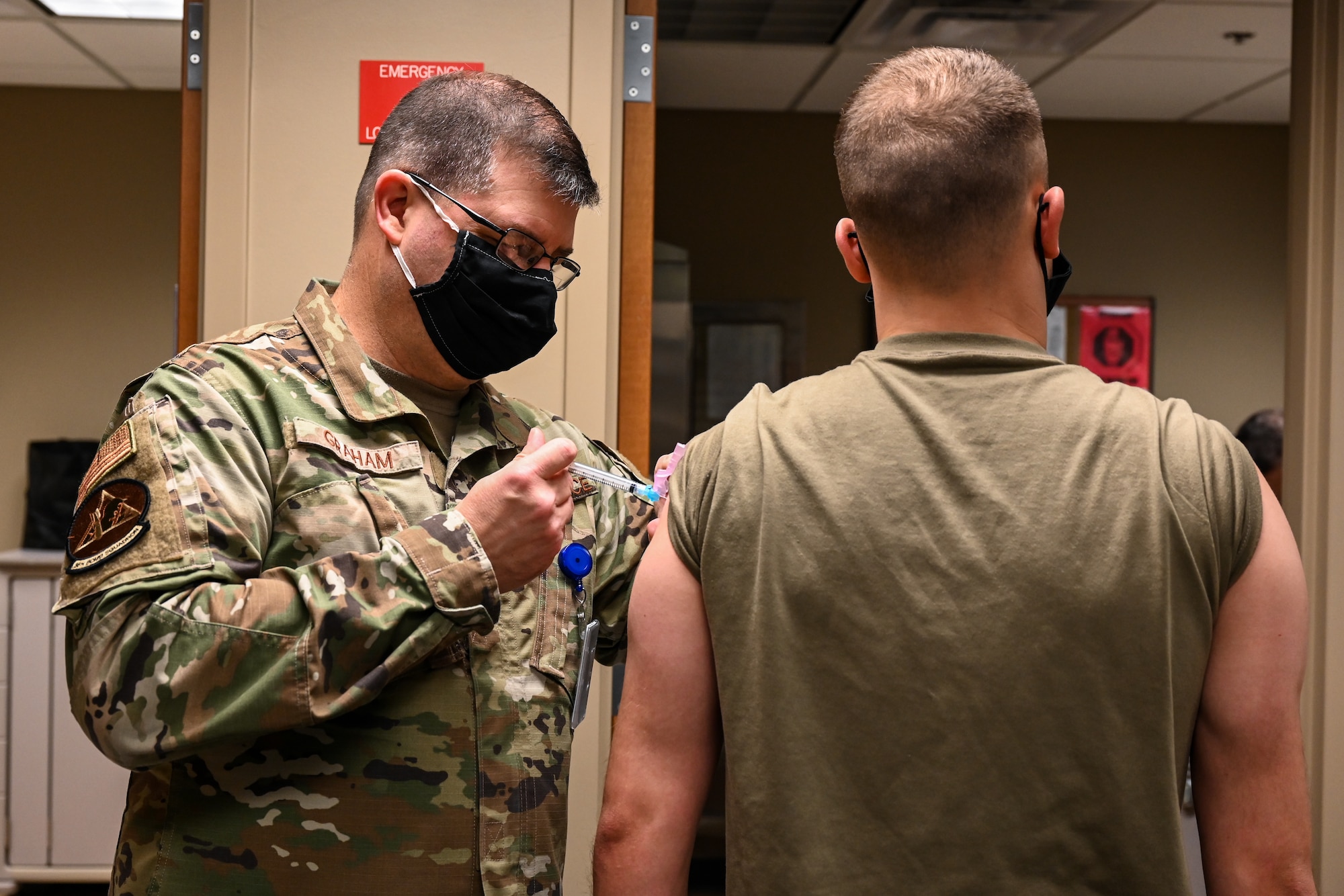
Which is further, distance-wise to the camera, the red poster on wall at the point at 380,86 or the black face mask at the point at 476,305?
the red poster on wall at the point at 380,86

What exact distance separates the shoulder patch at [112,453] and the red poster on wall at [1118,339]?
4.29 m

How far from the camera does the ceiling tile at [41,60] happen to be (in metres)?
3.44

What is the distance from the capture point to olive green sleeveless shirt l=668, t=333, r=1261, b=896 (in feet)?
2.66

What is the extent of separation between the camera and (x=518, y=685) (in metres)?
1.18

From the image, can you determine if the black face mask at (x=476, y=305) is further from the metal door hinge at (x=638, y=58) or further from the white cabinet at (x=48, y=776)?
the white cabinet at (x=48, y=776)

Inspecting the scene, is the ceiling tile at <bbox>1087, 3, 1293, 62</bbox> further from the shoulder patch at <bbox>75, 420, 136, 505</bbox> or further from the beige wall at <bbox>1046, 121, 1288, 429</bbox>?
the shoulder patch at <bbox>75, 420, 136, 505</bbox>

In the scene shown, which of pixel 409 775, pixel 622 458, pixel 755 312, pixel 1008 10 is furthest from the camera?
pixel 755 312

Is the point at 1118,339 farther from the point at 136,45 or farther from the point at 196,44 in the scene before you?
the point at 196,44

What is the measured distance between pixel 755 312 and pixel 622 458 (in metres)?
3.19

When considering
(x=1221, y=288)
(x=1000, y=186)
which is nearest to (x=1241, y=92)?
(x=1221, y=288)

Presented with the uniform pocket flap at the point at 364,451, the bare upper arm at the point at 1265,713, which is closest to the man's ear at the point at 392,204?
the uniform pocket flap at the point at 364,451

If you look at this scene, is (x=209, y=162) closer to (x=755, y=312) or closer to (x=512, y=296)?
(x=512, y=296)

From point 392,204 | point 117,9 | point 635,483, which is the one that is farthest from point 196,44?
point 117,9

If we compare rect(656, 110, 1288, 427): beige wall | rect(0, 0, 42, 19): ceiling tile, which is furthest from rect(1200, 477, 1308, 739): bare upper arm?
rect(656, 110, 1288, 427): beige wall
